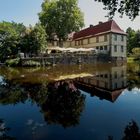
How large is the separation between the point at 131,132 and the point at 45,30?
59034 millimetres

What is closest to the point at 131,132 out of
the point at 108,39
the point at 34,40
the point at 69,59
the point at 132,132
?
the point at 132,132

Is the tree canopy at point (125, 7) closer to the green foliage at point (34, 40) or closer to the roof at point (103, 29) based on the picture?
the green foliage at point (34, 40)

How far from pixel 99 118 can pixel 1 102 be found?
607 centimetres

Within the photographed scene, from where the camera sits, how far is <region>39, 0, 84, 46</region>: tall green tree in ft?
205

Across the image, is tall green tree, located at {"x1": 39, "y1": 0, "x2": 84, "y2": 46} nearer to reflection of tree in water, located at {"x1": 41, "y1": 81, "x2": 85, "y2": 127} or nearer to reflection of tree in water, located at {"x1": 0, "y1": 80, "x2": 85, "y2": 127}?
reflection of tree in water, located at {"x1": 0, "y1": 80, "x2": 85, "y2": 127}

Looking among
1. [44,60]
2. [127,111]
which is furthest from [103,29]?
[127,111]

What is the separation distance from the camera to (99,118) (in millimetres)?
9680

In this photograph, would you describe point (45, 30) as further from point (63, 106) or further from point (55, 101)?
point (63, 106)

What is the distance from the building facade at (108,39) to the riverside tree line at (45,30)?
4649mm

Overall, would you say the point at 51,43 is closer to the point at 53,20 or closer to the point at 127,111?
the point at 53,20

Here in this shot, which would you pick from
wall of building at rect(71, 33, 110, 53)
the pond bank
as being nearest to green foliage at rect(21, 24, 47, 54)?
the pond bank

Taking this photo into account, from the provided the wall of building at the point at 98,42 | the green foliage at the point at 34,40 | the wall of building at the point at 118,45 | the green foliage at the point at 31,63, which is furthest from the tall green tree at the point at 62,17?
the green foliage at the point at 31,63

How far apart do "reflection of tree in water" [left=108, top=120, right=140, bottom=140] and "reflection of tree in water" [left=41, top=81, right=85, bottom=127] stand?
74.6 inches

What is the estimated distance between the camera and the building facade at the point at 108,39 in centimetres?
5697
